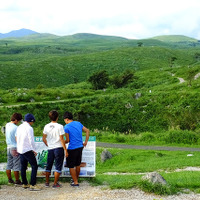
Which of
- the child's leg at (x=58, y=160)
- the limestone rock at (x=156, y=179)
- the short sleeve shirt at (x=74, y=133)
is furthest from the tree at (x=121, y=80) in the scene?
the limestone rock at (x=156, y=179)

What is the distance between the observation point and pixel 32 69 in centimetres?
10819

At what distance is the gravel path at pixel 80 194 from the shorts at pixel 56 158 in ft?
2.35

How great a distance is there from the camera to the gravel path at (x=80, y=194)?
10.2 meters

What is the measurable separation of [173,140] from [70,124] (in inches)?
745

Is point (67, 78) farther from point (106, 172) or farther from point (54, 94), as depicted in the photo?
point (106, 172)

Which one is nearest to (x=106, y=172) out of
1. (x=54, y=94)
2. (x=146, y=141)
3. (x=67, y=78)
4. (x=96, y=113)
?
(x=146, y=141)

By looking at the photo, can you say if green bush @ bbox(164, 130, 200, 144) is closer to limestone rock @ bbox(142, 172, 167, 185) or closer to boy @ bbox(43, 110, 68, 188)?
limestone rock @ bbox(142, 172, 167, 185)

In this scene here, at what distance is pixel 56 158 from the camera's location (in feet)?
36.6

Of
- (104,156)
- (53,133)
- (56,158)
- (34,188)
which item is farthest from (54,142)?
(104,156)

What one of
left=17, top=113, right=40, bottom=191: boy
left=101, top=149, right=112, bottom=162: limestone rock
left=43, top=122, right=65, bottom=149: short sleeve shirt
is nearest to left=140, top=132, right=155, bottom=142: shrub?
left=101, top=149, right=112, bottom=162: limestone rock

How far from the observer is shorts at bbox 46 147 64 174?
36.3ft

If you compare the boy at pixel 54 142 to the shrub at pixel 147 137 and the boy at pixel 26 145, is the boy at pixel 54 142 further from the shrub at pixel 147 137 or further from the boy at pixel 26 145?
the shrub at pixel 147 137

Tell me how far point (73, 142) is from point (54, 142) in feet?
2.18

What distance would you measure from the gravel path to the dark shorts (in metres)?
0.83
